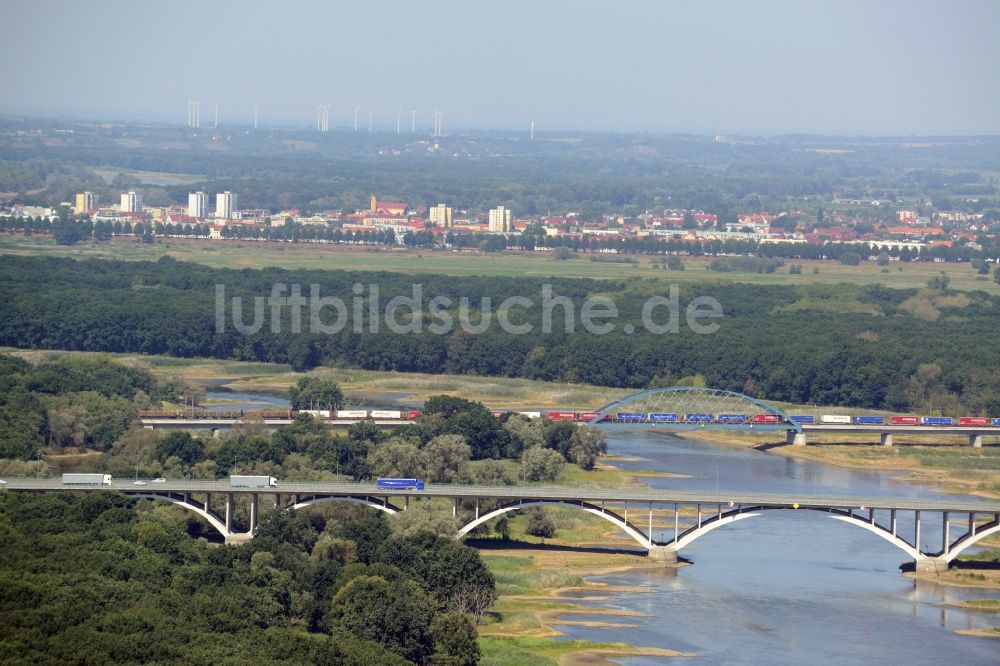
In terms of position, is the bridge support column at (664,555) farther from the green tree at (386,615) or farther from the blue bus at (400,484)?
the green tree at (386,615)

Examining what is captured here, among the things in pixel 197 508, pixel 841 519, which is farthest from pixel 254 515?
pixel 841 519

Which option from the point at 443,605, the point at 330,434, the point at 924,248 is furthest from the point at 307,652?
the point at 924,248

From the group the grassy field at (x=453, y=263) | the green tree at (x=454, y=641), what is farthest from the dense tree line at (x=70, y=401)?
the grassy field at (x=453, y=263)

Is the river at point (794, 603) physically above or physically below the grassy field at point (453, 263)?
below

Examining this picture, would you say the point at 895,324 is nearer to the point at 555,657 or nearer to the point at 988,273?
the point at 988,273

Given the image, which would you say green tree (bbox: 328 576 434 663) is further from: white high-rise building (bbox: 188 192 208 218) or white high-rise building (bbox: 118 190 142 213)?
white high-rise building (bbox: 118 190 142 213)

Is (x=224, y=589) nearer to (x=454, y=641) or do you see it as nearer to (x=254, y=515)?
(x=454, y=641)
